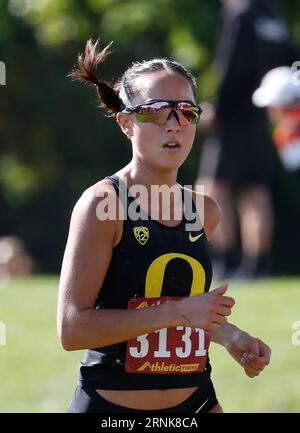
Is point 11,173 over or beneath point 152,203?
over

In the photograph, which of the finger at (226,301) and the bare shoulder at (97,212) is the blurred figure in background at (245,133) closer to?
the bare shoulder at (97,212)

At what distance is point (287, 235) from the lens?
656 inches

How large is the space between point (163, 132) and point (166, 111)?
0.23 feet

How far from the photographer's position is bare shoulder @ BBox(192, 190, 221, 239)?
4023mm

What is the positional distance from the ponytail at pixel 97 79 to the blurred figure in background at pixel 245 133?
18.1ft

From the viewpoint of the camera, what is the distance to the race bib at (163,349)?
12.0ft

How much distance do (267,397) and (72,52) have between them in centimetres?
1180

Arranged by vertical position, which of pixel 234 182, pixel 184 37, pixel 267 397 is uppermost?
pixel 184 37

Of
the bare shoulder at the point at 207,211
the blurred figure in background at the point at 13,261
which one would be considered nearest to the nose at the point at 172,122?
the bare shoulder at the point at 207,211

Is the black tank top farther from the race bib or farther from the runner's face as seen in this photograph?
the runner's face

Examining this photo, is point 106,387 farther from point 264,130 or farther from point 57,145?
point 57,145

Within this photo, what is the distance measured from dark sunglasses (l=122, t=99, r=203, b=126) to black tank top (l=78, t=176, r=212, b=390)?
232 millimetres

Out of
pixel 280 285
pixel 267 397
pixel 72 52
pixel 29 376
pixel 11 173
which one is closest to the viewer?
pixel 267 397

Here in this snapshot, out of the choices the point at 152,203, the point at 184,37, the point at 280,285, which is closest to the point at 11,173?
the point at 184,37
